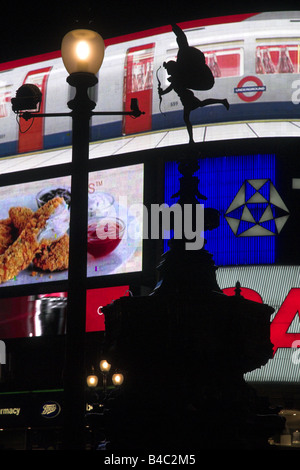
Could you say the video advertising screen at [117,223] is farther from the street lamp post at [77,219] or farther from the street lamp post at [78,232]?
the street lamp post at [78,232]

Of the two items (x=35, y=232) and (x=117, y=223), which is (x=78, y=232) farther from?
(x=35, y=232)

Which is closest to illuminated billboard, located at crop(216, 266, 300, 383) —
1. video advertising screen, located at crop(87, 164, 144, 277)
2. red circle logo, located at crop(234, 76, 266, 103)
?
video advertising screen, located at crop(87, 164, 144, 277)

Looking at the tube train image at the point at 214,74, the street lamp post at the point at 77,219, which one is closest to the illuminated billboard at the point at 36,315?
the tube train image at the point at 214,74

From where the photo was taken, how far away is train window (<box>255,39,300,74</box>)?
1187 inches

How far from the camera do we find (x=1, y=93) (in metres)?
36.5

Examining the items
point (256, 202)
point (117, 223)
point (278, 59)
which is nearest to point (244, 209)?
point (256, 202)

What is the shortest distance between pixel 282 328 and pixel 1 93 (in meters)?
17.1

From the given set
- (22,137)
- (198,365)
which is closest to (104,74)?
(22,137)

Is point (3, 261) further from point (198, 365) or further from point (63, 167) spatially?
point (198, 365)

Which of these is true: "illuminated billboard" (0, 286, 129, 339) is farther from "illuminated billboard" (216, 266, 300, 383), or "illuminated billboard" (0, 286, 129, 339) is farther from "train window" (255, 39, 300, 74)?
"train window" (255, 39, 300, 74)

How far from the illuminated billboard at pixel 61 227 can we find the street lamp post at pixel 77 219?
2382cm

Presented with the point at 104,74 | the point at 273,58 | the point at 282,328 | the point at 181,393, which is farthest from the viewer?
the point at 104,74

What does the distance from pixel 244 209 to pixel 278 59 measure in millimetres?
5892

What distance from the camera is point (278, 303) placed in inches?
1115
